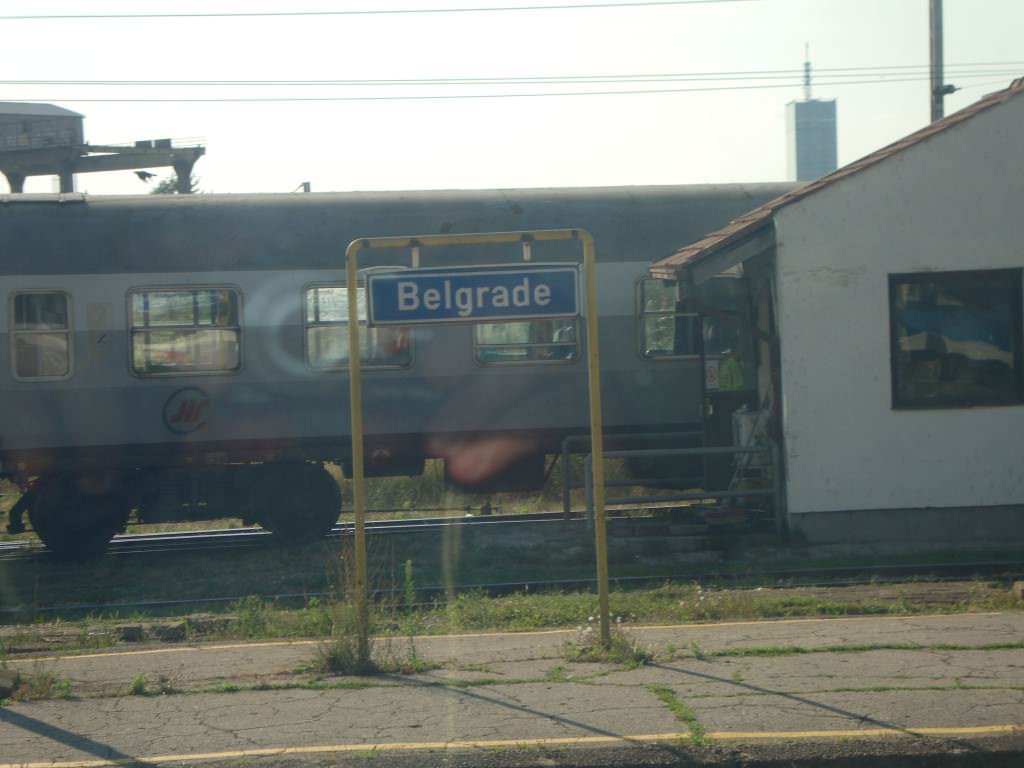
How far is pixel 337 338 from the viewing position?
13.0m

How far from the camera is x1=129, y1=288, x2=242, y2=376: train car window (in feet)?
41.8

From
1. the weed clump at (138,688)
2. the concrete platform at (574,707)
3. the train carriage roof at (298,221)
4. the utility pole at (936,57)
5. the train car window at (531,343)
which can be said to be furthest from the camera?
the utility pole at (936,57)

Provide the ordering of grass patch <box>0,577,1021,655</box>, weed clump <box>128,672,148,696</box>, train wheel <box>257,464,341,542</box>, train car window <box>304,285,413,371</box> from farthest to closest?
train wheel <box>257,464,341,542</box> < train car window <box>304,285,413,371</box> < grass patch <box>0,577,1021,655</box> < weed clump <box>128,672,148,696</box>

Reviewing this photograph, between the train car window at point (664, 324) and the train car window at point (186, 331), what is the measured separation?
184 inches

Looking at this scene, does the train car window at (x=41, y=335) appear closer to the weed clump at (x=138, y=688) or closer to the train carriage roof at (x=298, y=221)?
the train carriage roof at (x=298, y=221)

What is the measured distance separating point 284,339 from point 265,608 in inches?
167

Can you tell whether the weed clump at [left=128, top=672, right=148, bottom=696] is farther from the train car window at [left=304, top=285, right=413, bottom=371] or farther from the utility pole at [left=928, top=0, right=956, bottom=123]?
the utility pole at [left=928, top=0, right=956, bottom=123]

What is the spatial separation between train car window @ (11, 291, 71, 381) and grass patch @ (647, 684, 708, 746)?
8.85 metres

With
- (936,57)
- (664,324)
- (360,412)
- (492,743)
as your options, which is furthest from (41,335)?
(936,57)

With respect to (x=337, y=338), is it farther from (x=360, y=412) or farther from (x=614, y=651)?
(x=614, y=651)

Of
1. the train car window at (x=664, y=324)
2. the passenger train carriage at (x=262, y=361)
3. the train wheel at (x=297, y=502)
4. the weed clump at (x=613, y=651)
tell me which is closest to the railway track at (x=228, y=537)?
the train wheel at (x=297, y=502)

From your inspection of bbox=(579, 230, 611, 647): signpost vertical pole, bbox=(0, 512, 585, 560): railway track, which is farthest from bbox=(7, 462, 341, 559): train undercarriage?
bbox=(579, 230, 611, 647): signpost vertical pole

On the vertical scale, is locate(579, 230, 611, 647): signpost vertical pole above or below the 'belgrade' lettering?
below

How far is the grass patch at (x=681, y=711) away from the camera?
→ 5.34 metres
